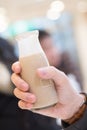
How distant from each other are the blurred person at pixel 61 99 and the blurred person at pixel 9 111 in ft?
1.58

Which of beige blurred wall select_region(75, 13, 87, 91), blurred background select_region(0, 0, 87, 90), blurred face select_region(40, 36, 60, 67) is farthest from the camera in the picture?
beige blurred wall select_region(75, 13, 87, 91)

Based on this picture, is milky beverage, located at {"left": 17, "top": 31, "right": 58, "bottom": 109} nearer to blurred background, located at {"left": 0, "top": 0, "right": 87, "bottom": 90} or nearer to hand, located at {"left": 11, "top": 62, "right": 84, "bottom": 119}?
hand, located at {"left": 11, "top": 62, "right": 84, "bottom": 119}

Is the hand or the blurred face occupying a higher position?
the hand

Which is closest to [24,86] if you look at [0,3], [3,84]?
[3,84]

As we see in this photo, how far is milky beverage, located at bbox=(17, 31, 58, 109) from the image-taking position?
839 mm

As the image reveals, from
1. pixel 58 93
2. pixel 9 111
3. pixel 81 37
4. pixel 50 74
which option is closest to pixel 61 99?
pixel 58 93

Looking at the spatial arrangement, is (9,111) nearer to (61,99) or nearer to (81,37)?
(61,99)

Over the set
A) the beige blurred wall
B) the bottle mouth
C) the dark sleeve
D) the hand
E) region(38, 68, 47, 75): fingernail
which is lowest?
the beige blurred wall

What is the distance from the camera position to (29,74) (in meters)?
0.85

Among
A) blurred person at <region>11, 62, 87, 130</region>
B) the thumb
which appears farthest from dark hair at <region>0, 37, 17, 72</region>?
the thumb

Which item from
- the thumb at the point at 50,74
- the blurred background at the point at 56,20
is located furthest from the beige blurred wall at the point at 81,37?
the thumb at the point at 50,74

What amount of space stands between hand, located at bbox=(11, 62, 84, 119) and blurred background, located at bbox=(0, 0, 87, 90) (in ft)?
13.7

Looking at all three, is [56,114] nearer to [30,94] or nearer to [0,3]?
[30,94]

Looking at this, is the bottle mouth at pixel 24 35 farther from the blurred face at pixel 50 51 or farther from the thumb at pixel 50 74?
the blurred face at pixel 50 51
